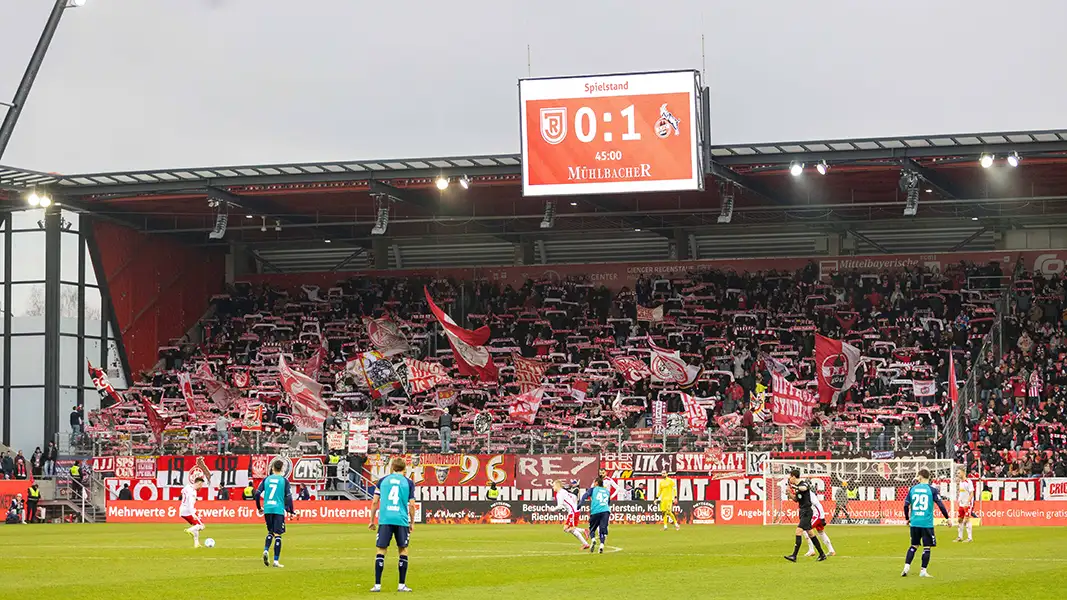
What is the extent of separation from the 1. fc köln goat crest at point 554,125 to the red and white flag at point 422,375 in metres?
12.1

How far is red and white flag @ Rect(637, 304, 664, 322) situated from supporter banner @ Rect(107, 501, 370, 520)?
49.2 ft

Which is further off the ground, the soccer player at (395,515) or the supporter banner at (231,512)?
the soccer player at (395,515)

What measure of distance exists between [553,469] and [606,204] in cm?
1240

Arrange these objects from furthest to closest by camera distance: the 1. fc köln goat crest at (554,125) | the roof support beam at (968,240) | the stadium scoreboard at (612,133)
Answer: the roof support beam at (968,240), the 1. fc köln goat crest at (554,125), the stadium scoreboard at (612,133)

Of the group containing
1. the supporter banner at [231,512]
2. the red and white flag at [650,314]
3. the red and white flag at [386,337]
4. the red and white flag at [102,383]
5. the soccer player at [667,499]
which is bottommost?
the supporter banner at [231,512]

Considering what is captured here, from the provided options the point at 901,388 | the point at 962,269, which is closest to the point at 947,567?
the point at 901,388

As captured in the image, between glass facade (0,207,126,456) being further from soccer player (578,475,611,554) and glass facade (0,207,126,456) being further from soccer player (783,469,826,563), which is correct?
soccer player (783,469,826,563)

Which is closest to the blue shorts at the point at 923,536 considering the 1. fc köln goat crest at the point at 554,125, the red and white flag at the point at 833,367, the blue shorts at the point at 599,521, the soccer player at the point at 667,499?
the blue shorts at the point at 599,521

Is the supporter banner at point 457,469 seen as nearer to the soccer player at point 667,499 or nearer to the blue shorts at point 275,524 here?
the soccer player at point 667,499

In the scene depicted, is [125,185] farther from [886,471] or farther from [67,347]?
[886,471]

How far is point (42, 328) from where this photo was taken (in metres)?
58.8

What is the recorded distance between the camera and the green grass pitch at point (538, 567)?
21.4m

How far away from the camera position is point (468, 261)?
6806 cm

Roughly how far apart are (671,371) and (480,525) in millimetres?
11879
